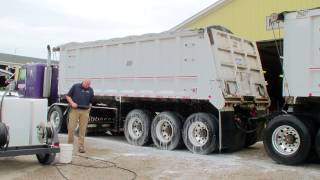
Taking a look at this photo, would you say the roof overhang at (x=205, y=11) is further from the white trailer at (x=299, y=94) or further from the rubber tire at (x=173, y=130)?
the white trailer at (x=299, y=94)

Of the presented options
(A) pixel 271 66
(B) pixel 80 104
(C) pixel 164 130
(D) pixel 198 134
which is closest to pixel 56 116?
(B) pixel 80 104

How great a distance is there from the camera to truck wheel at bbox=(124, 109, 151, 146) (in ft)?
41.7

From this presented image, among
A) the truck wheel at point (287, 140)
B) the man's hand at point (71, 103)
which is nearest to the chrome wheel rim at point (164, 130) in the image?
the man's hand at point (71, 103)

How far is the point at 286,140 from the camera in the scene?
9.90 m

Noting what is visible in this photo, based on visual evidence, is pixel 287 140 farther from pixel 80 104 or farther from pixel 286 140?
pixel 80 104

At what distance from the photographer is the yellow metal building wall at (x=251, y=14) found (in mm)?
16531

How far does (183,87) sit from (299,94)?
301 centimetres

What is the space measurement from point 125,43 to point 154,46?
1.21 meters

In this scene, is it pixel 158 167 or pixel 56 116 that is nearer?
pixel 158 167

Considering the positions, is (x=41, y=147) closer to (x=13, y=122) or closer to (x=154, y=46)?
(x=13, y=122)

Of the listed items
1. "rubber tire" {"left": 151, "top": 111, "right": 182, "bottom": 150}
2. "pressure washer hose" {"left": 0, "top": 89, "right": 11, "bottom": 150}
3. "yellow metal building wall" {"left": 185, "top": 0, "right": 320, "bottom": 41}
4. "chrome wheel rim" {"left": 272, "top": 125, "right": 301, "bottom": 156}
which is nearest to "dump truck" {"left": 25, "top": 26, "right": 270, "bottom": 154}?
"rubber tire" {"left": 151, "top": 111, "right": 182, "bottom": 150}

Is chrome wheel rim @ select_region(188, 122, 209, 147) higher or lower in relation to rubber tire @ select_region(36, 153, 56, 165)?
higher

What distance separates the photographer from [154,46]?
1252cm

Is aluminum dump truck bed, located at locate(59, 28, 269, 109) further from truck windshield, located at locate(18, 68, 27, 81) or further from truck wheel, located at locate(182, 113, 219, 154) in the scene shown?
truck windshield, located at locate(18, 68, 27, 81)
